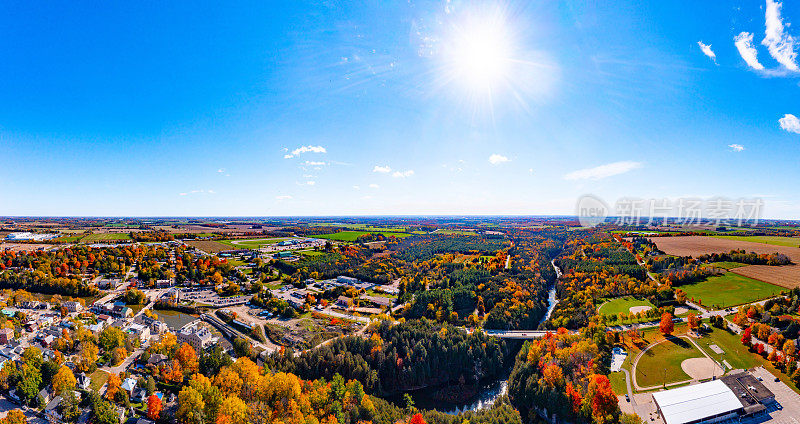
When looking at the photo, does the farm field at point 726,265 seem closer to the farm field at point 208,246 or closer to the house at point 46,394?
the house at point 46,394

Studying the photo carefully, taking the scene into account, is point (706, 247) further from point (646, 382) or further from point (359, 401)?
point (359, 401)

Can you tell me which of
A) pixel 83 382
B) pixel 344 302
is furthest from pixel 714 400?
pixel 83 382

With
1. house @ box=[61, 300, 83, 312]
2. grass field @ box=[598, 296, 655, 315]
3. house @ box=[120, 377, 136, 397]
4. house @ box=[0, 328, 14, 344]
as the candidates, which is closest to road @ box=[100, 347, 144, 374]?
house @ box=[120, 377, 136, 397]

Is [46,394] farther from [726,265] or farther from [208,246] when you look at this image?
[726,265]

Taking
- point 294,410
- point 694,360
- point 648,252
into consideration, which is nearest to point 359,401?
point 294,410

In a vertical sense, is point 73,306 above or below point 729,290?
below

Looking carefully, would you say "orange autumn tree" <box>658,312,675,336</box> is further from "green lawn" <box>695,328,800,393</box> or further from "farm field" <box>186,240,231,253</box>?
"farm field" <box>186,240,231,253</box>
